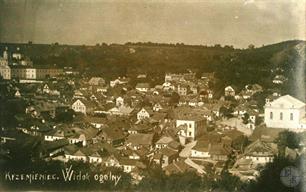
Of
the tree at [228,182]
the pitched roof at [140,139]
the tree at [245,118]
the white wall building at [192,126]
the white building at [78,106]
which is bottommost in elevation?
the tree at [228,182]

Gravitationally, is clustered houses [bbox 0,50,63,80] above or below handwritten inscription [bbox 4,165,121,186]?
above

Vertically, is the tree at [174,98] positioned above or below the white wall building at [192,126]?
above

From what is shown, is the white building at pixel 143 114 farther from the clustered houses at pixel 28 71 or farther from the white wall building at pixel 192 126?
the clustered houses at pixel 28 71

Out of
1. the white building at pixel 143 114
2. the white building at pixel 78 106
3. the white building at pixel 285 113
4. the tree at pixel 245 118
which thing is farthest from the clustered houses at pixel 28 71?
the white building at pixel 285 113

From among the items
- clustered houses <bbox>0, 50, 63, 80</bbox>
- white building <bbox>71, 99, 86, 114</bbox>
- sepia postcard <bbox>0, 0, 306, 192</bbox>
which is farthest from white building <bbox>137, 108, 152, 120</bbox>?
clustered houses <bbox>0, 50, 63, 80</bbox>

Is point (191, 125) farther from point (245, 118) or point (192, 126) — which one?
point (245, 118)

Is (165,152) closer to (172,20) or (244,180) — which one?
(244,180)

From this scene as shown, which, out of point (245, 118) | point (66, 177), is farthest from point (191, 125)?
point (66, 177)

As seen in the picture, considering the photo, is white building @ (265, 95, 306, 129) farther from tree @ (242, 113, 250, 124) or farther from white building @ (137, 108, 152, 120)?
white building @ (137, 108, 152, 120)

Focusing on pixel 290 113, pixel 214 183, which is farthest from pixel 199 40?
pixel 214 183
